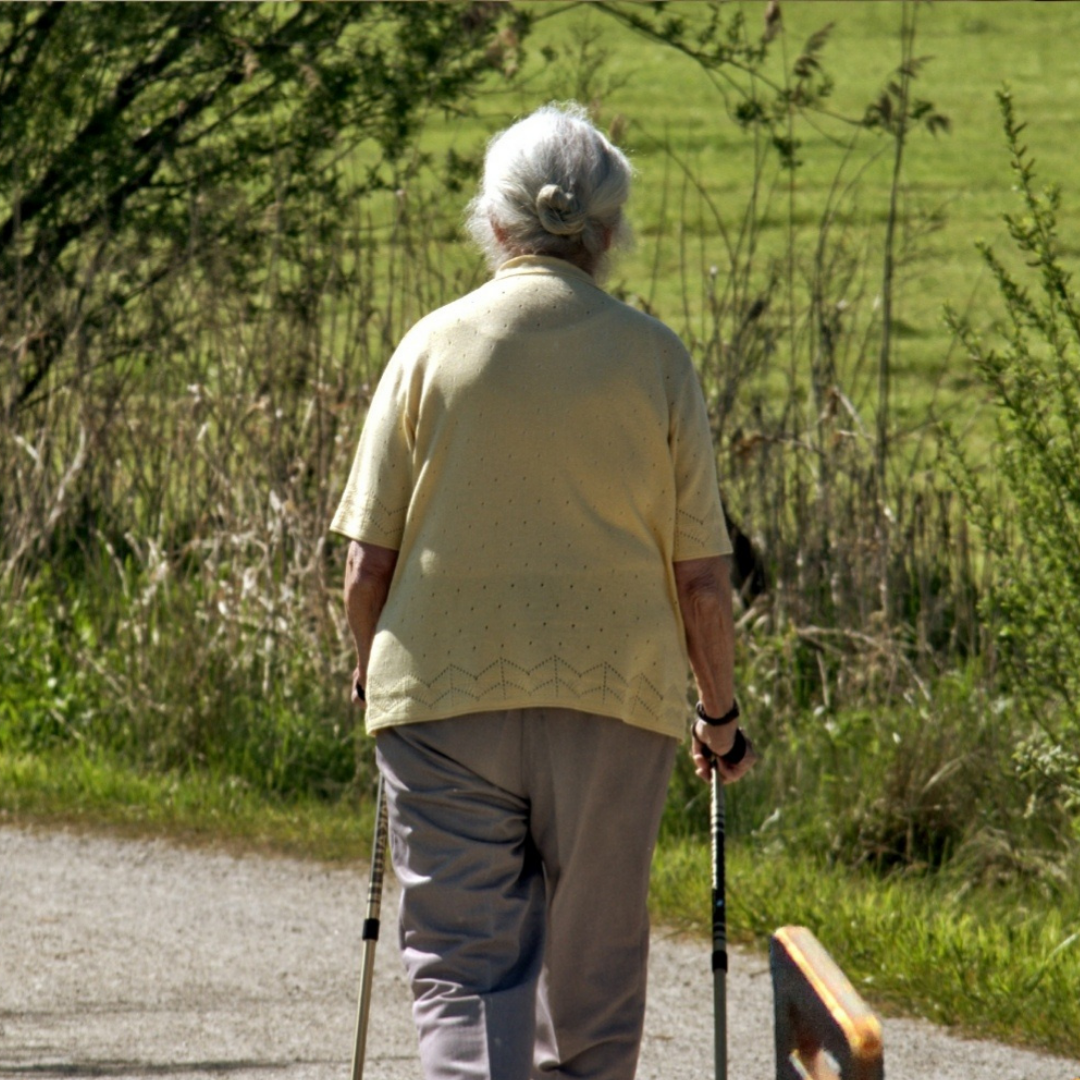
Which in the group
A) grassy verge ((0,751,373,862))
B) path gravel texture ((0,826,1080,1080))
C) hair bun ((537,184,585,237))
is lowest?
path gravel texture ((0,826,1080,1080))

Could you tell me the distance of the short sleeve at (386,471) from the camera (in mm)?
3254

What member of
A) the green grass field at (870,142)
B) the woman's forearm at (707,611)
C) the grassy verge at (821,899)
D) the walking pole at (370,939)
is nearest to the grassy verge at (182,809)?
the grassy verge at (821,899)

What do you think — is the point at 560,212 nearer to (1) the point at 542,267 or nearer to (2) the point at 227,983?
(1) the point at 542,267

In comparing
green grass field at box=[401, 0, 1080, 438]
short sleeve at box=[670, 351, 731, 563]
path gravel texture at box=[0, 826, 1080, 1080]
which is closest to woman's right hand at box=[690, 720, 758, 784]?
short sleeve at box=[670, 351, 731, 563]

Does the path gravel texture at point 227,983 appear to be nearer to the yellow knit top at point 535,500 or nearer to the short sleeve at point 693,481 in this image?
the yellow knit top at point 535,500

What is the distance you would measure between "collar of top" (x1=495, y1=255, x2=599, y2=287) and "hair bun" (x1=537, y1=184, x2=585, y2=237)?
49mm

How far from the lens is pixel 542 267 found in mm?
3250

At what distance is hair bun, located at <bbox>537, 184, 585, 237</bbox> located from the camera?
3.21 meters

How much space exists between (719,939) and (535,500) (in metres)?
0.91

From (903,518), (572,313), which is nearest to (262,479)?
(903,518)

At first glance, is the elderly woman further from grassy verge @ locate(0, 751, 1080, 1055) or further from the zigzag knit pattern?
grassy verge @ locate(0, 751, 1080, 1055)

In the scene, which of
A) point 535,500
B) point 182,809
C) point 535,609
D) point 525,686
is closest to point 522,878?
point 525,686

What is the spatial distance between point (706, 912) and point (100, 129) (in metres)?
5.54

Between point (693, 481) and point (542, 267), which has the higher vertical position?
point (542, 267)
